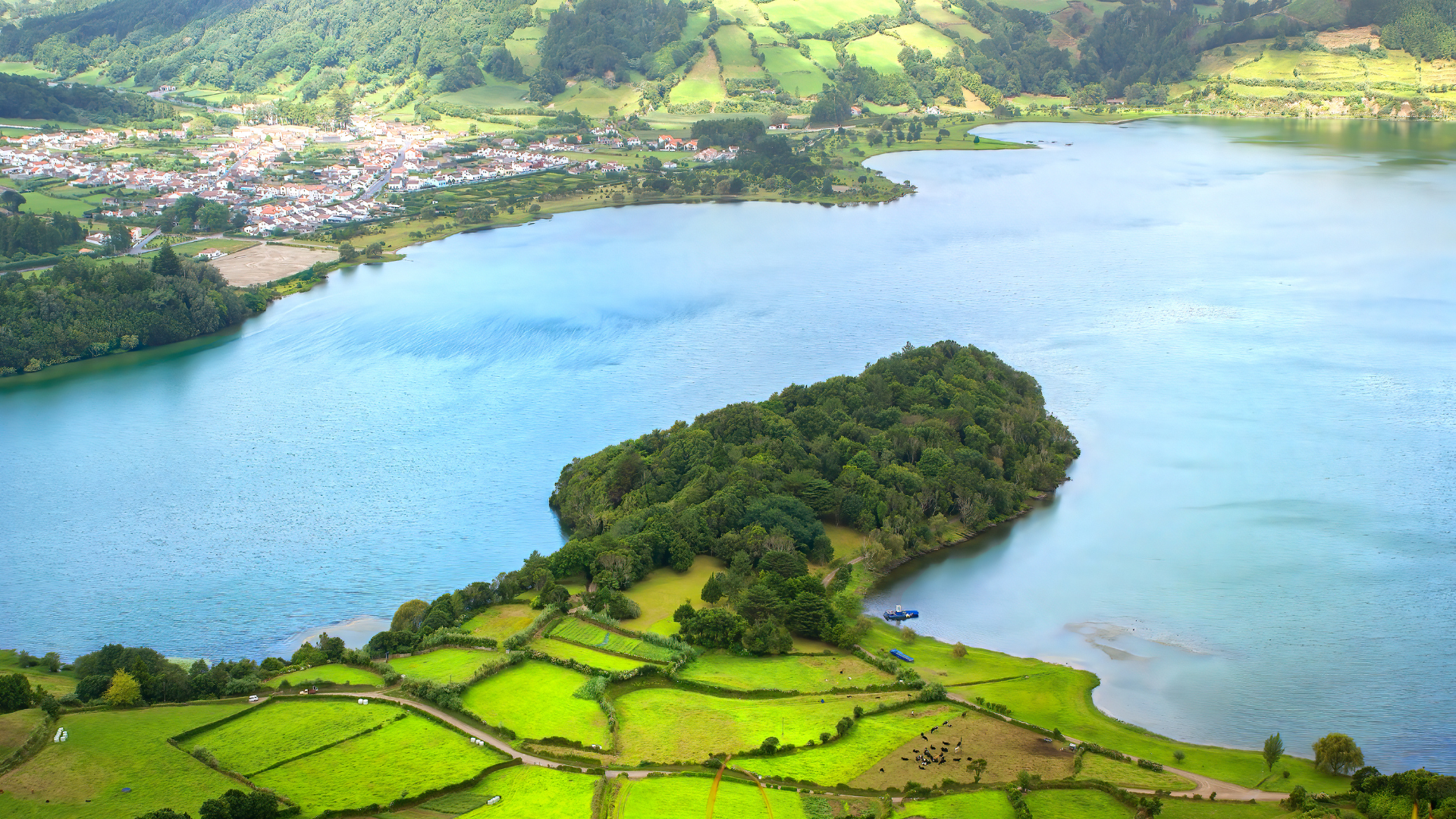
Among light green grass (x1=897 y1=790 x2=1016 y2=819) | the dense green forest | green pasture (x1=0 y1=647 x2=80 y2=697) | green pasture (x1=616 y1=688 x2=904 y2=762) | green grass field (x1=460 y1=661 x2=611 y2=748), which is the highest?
the dense green forest

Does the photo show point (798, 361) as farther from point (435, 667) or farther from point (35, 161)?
point (35, 161)

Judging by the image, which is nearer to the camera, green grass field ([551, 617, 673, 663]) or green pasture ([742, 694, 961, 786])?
green pasture ([742, 694, 961, 786])

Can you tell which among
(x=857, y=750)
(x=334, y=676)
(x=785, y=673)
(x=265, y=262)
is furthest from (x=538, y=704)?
(x=265, y=262)

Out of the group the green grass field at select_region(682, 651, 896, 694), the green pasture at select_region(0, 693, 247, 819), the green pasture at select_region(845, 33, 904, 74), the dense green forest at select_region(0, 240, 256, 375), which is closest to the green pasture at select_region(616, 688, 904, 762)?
the green grass field at select_region(682, 651, 896, 694)

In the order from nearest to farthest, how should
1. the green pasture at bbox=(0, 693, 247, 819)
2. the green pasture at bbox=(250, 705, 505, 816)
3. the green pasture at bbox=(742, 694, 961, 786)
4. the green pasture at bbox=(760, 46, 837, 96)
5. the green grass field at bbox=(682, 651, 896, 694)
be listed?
the green pasture at bbox=(0, 693, 247, 819)
the green pasture at bbox=(250, 705, 505, 816)
the green pasture at bbox=(742, 694, 961, 786)
the green grass field at bbox=(682, 651, 896, 694)
the green pasture at bbox=(760, 46, 837, 96)

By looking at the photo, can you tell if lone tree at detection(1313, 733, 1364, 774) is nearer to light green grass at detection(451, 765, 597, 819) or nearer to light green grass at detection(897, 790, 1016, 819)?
light green grass at detection(897, 790, 1016, 819)

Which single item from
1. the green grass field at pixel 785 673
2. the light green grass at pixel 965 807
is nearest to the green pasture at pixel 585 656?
the green grass field at pixel 785 673
